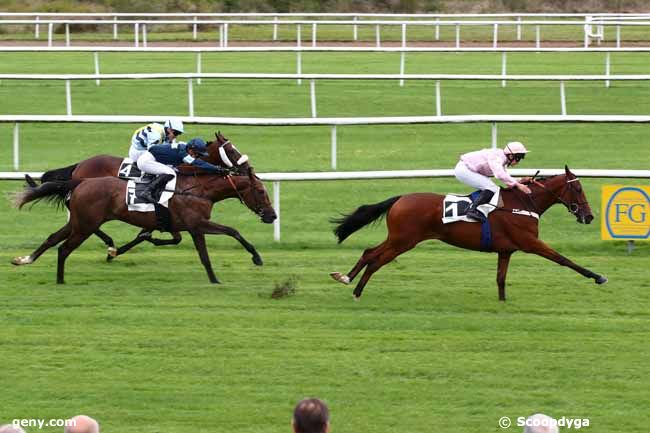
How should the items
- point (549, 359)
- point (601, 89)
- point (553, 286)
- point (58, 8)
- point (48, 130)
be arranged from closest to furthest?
point (549, 359)
point (553, 286)
point (48, 130)
point (601, 89)
point (58, 8)

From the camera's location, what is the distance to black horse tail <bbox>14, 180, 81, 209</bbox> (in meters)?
11.4

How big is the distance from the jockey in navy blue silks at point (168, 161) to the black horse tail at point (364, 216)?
122cm

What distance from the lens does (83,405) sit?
736 cm

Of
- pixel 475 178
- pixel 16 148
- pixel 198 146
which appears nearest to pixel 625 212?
pixel 475 178

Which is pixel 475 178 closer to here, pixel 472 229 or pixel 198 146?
pixel 472 229

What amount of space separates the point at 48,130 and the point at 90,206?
900 cm

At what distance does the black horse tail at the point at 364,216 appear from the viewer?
10.6 meters

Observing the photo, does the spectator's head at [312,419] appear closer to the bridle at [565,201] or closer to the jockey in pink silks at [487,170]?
the jockey in pink silks at [487,170]

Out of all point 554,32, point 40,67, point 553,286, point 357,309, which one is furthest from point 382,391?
point 554,32

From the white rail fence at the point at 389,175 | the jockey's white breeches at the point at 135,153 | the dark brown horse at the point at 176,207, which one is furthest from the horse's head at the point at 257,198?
the jockey's white breeches at the point at 135,153

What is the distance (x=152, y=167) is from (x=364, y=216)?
6.56 ft

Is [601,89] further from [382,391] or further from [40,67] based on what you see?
[382,391]

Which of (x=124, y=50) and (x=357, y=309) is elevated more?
(x=124, y=50)

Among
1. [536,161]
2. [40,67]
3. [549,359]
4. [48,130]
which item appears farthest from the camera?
[40,67]
